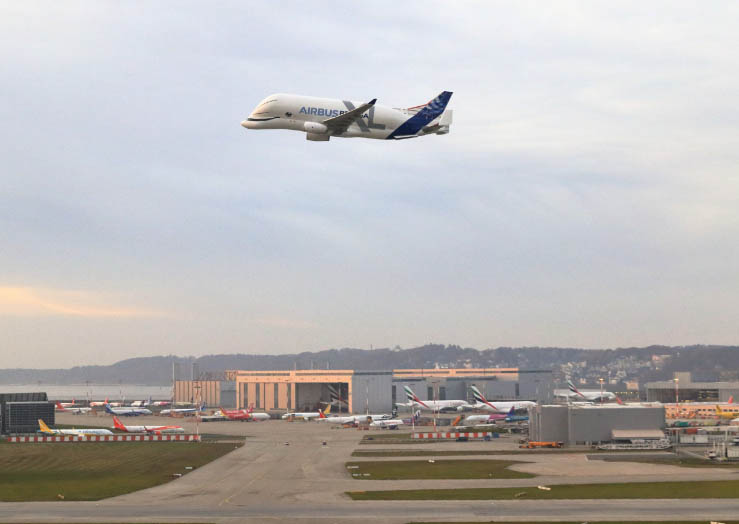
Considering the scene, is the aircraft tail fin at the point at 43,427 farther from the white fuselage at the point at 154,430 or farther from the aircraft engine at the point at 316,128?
the aircraft engine at the point at 316,128

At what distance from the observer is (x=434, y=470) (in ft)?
299

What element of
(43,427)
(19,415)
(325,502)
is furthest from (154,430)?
(325,502)

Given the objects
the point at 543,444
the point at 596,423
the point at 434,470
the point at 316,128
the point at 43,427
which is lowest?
the point at 543,444

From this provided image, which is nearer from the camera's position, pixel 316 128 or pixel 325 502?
pixel 316 128

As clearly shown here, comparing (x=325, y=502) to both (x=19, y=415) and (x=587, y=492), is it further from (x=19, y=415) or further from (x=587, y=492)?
(x=19, y=415)

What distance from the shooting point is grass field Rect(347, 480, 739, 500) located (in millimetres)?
69463

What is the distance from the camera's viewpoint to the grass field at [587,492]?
69.5m

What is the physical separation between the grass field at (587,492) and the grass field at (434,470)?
9.94 metres

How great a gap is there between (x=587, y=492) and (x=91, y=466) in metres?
57.2

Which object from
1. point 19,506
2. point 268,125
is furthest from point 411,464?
point 268,125

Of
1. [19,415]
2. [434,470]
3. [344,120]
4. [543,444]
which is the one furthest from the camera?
[19,415]

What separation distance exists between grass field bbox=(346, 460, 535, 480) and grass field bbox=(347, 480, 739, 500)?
9.94 m

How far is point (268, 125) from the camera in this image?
60.5 m

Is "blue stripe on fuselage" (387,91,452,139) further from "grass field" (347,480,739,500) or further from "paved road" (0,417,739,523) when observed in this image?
"grass field" (347,480,739,500)
